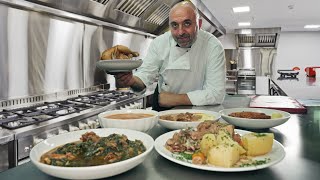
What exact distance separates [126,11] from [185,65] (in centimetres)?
186

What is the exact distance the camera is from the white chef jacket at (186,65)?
92.4 inches

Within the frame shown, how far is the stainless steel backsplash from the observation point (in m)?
2.39

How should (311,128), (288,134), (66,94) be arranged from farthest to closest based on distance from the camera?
(66,94)
(311,128)
(288,134)

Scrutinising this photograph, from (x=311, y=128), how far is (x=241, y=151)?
722mm

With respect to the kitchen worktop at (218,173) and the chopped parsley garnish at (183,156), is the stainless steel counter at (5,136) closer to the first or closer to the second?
the kitchen worktop at (218,173)

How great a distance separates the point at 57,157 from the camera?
32.9 inches

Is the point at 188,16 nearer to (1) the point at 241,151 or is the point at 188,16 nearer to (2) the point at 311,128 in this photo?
(2) the point at 311,128

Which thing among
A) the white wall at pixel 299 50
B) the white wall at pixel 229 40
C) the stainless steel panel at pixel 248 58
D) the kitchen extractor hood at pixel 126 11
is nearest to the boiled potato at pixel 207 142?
the kitchen extractor hood at pixel 126 11

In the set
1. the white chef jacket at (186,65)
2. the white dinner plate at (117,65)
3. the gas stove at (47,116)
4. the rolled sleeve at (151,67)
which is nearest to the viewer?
the white dinner plate at (117,65)

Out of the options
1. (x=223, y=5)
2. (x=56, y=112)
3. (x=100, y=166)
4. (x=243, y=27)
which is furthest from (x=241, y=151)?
(x=243, y=27)

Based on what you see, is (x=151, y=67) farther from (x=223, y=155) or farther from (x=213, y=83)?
(x=223, y=155)

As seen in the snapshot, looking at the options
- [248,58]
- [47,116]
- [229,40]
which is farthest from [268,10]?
[47,116]

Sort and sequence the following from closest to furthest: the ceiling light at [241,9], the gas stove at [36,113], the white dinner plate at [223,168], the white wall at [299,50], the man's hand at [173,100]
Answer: the white dinner plate at [223,168] → the gas stove at [36,113] → the man's hand at [173,100] → the ceiling light at [241,9] → the white wall at [299,50]

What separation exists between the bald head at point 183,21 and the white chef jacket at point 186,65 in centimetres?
16
